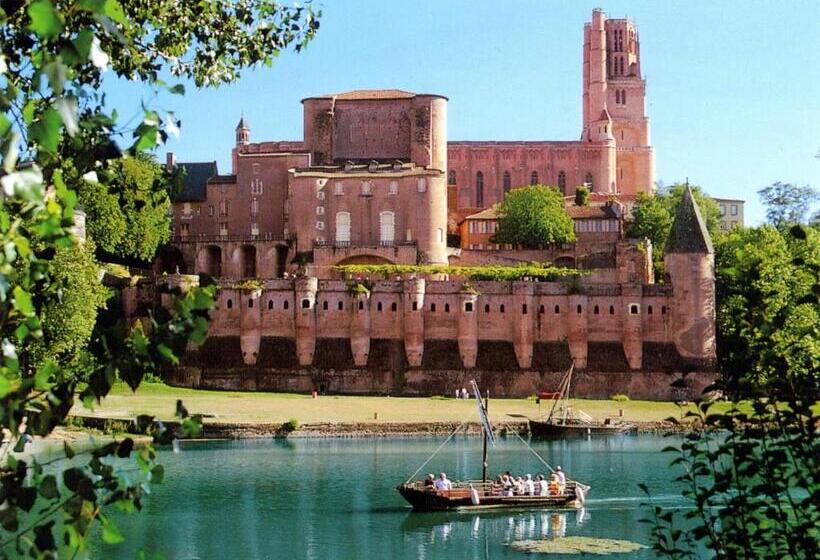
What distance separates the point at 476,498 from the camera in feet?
117

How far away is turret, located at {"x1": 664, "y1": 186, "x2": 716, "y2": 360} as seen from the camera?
62.1 m

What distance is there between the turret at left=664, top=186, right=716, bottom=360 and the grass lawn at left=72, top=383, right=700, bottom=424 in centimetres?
344

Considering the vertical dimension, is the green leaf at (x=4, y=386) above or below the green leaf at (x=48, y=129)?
below

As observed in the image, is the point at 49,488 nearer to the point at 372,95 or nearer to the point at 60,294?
the point at 60,294

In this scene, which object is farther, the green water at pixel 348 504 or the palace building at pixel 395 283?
Result: the palace building at pixel 395 283

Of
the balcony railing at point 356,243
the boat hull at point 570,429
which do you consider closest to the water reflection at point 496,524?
the boat hull at point 570,429

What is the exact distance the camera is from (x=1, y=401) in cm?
507

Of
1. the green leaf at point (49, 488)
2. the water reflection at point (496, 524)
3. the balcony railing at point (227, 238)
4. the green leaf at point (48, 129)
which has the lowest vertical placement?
the water reflection at point (496, 524)

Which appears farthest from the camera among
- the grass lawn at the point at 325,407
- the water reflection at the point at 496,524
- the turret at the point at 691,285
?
the turret at the point at 691,285

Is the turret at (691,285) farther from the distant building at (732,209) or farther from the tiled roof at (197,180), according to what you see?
the distant building at (732,209)

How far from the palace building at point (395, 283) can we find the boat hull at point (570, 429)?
360 cm

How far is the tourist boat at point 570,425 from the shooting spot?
53.1 meters

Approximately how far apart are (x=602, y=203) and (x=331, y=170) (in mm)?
22920

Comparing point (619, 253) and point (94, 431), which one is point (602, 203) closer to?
point (619, 253)
